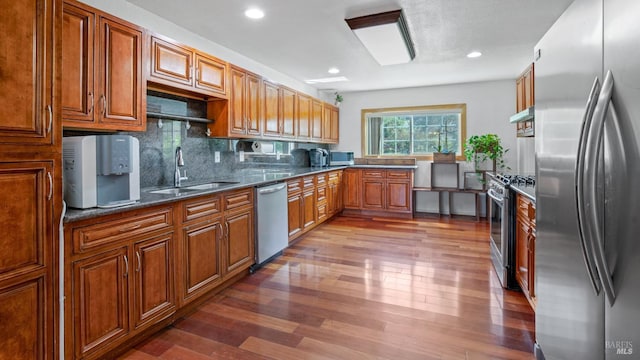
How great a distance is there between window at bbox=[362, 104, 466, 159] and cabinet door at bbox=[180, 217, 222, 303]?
14.3 ft

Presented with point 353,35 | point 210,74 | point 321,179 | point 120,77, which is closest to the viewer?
point 120,77

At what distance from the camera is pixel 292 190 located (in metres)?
3.97

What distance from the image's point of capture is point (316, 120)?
215 inches

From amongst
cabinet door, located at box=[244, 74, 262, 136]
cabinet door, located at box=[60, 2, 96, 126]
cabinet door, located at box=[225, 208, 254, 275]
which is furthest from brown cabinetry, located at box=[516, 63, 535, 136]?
cabinet door, located at box=[60, 2, 96, 126]

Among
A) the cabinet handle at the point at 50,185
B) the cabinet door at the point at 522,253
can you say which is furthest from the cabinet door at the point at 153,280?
the cabinet door at the point at 522,253

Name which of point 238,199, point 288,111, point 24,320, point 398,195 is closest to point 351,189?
point 398,195

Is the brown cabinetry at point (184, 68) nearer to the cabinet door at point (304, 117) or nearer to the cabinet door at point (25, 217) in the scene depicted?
the cabinet door at point (25, 217)

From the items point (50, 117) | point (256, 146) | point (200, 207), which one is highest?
point (256, 146)

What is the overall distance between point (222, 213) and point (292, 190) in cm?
137

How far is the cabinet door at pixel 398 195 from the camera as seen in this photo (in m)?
5.64

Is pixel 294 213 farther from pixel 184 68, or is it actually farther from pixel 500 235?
pixel 500 235

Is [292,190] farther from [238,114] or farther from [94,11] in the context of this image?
[94,11]

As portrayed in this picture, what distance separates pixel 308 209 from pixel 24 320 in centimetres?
326

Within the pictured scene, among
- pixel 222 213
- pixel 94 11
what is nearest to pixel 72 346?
pixel 222 213
